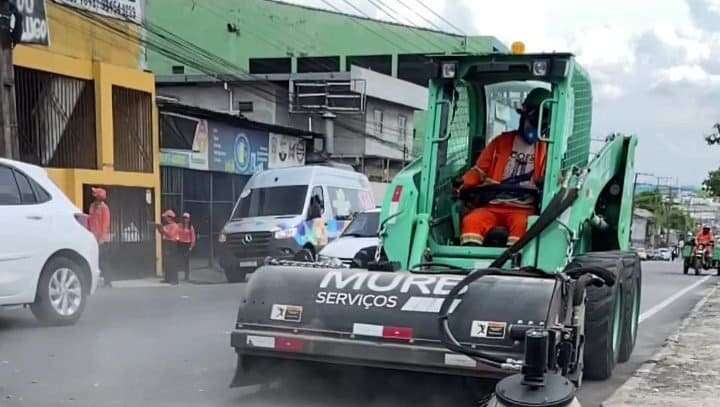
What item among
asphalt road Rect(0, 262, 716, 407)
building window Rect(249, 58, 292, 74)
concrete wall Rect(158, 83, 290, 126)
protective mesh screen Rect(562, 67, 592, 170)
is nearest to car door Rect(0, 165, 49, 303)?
asphalt road Rect(0, 262, 716, 407)

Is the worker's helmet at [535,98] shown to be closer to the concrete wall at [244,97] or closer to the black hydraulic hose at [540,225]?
the black hydraulic hose at [540,225]

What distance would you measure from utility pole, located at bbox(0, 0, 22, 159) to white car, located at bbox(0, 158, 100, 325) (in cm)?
467

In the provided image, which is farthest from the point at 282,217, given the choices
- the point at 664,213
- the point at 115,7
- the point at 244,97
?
the point at 664,213

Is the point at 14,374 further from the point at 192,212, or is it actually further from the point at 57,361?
the point at 192,212

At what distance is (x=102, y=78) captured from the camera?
18.5m

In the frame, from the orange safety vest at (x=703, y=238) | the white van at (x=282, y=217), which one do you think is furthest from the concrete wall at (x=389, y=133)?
the white van at (x=282, y=217)

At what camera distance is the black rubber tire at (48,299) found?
9203mm

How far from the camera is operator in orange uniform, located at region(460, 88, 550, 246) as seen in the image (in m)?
7.23

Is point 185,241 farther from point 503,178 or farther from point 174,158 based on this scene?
point 503,178

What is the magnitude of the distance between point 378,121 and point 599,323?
1274 inches

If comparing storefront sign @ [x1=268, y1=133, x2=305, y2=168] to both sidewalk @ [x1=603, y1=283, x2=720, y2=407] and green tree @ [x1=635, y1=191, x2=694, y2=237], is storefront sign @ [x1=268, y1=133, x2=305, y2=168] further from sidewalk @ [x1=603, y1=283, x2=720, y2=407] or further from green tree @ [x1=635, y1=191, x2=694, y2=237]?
green tree @ [x1=635, y1=191, x2=694, y2=237]

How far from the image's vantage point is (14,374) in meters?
6.90

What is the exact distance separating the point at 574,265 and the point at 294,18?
1752 inches

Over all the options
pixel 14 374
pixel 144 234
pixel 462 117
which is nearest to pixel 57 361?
pixel 14 374
